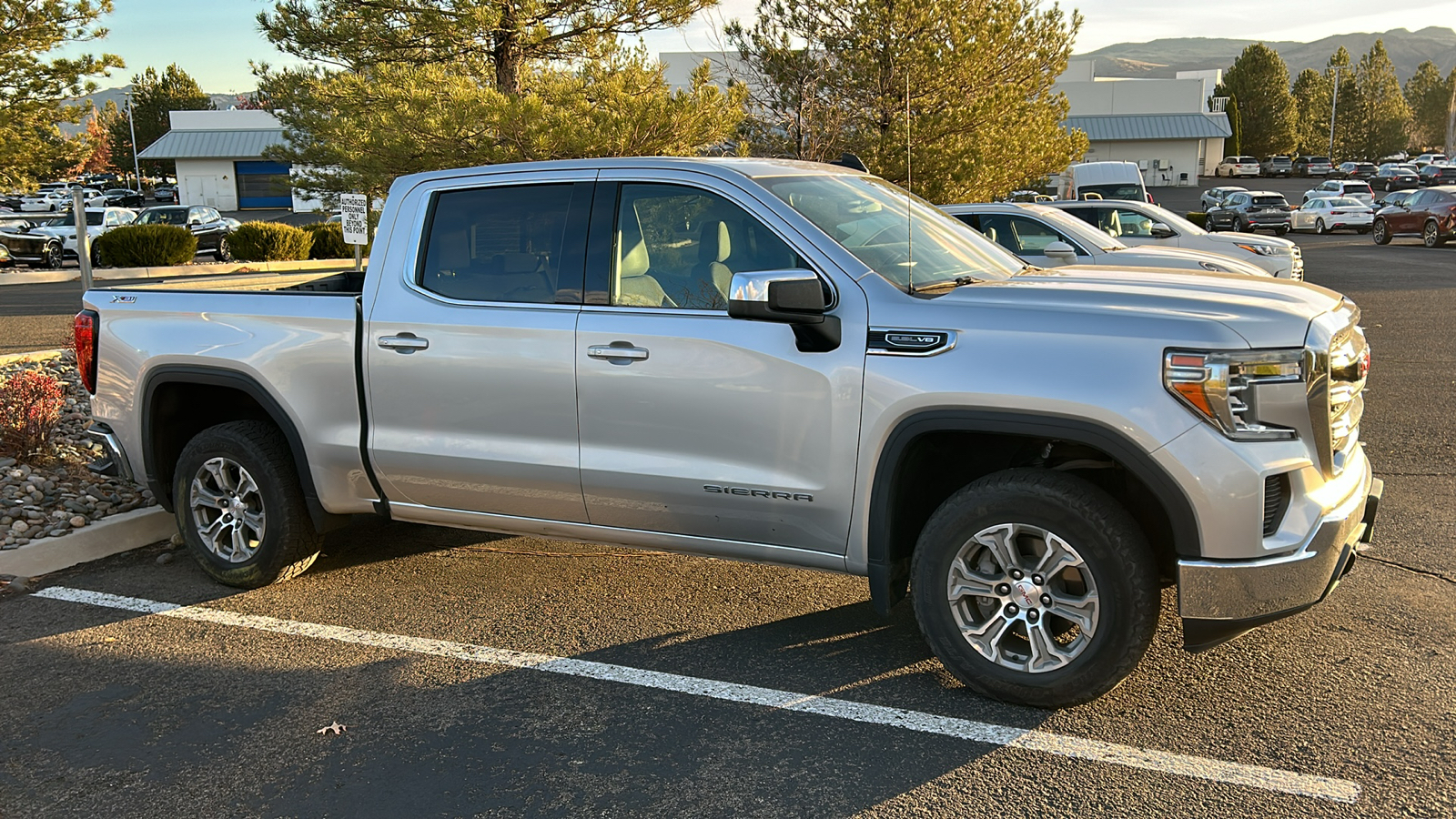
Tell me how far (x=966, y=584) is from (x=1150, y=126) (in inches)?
3177

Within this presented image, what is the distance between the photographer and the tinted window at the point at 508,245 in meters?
4.82

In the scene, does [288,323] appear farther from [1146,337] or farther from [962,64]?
[962,64]

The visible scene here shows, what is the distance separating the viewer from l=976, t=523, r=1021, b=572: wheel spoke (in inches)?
157

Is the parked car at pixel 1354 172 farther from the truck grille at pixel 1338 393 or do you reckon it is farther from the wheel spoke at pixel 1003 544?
the wheel spoke at pixel 1003 544

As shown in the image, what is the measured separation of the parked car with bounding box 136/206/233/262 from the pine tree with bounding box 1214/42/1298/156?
8267 cm

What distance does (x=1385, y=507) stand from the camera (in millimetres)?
6457

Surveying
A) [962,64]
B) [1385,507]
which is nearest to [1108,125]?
[962,64]

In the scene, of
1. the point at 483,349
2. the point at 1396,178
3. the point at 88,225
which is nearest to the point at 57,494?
the point at 483,349

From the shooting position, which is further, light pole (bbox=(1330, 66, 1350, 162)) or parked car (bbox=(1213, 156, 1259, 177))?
light pole (bbox=(1330, 66, 1350, 162))

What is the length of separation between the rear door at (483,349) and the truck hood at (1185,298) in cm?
164

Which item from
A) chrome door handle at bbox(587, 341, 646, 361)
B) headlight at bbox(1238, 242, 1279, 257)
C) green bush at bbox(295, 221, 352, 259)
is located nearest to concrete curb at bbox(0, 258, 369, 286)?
green bush at bbox(295, 221, 352, 259)

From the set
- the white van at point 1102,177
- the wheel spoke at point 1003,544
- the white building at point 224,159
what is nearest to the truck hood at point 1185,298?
the wheel spoke at point 1003,544

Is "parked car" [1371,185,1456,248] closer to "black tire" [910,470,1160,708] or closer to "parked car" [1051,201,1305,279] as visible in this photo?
"parked car" [1051,201,1305,279]

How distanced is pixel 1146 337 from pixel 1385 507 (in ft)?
12.0
